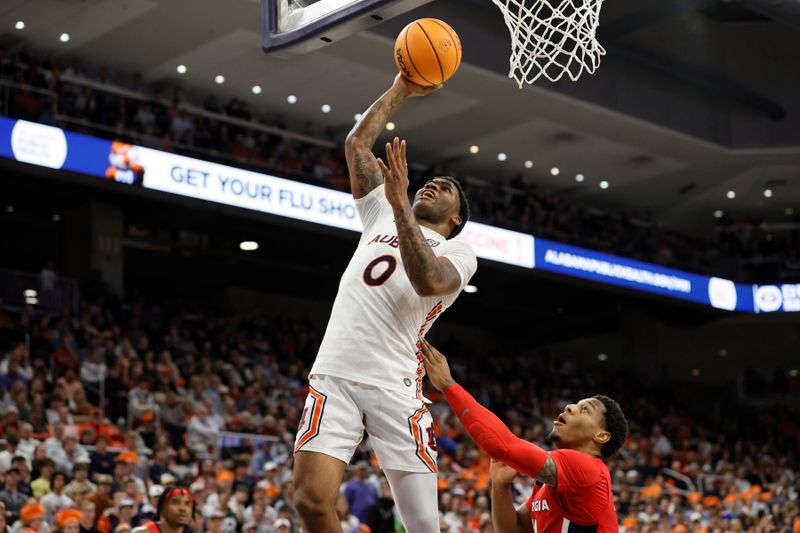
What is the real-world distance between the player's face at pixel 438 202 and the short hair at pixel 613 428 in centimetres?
100

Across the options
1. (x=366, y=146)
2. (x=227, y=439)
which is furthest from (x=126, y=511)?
(x=366, y=146)

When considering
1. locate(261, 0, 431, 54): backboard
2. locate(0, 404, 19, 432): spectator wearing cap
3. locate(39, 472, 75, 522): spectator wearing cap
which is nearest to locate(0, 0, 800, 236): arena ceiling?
locate(0, 404, 19, 432): spectator wearing cap

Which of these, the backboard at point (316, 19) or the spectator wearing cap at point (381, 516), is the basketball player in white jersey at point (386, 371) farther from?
the spectator wearing cap at point (381, 516)

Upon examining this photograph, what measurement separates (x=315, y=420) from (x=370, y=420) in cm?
23

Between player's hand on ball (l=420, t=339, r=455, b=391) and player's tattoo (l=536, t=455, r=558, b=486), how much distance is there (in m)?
0.48

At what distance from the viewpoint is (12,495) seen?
10164 mm

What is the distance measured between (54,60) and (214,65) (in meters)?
2.75

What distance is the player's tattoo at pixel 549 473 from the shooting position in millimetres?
4305

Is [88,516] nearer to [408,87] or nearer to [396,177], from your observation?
[408,87]

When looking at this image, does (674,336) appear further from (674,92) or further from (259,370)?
(259,370)

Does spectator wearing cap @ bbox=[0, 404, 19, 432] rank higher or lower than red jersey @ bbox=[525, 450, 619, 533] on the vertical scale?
higher

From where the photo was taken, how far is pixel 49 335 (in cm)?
1558

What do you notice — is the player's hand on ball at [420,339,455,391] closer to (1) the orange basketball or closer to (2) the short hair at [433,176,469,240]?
Result: (2) the short hair at [433,176,469,240]

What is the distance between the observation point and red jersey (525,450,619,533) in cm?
438
